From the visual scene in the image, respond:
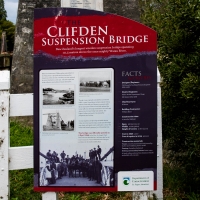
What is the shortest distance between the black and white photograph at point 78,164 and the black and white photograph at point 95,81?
1.46 ft

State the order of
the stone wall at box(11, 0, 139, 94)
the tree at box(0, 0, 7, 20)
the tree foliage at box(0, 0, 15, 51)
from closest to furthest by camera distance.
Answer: the stone wall at box(11, 0, 139, 94) → the tree foliage at box(0, 0, 15, 51) → the tree at box(0, 0, 7, 20)

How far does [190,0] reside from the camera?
3.45m

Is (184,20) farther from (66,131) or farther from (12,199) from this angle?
(12,199)

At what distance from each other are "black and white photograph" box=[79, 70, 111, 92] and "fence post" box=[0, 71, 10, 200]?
2.26 ft

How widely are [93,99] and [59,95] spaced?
268mm

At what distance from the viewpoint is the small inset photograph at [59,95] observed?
2.85m

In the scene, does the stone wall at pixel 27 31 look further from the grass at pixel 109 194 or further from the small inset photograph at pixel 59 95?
the small inset photograph at pixel 59 95

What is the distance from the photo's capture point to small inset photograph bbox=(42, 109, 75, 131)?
286 centimetres

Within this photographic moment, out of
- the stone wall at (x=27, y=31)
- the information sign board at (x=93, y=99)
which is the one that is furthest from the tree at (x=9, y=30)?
the information sign board at (x=93, y=99)

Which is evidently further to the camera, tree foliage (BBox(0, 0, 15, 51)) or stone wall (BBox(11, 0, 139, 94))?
tree foliage (BBox(0, 0, 15, 51))

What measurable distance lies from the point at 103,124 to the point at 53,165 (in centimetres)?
51

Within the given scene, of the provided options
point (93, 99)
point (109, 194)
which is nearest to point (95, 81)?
point (93, 99)

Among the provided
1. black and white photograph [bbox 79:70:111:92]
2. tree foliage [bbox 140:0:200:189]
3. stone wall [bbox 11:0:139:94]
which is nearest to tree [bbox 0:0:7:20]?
stone wall [bbox 11:0:139:94]

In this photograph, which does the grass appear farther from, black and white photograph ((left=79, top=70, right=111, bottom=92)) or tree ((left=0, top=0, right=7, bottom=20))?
tree ((left=0, top=0, right=7, bottom=20))
